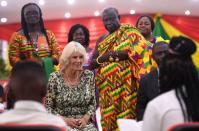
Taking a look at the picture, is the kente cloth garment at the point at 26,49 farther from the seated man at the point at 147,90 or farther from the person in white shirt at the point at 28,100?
the person in white shirt at the point at 28,100

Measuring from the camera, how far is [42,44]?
5004 millimetres

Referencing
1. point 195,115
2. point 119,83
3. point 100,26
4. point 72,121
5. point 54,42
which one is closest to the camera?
point 195,115

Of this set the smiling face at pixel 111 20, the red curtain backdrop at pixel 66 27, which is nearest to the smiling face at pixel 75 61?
the smiling face at pixel 111 20

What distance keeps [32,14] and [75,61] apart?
44.0 inches

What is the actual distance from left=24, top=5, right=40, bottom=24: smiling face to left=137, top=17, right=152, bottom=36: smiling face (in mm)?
1287

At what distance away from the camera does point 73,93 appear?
4.14 metres

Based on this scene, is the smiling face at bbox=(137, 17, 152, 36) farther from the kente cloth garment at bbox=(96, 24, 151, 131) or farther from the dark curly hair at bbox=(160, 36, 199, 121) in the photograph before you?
the dark curly hair at bbox=(160, 36, 199, 121)

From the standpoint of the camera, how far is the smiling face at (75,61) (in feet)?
13.8

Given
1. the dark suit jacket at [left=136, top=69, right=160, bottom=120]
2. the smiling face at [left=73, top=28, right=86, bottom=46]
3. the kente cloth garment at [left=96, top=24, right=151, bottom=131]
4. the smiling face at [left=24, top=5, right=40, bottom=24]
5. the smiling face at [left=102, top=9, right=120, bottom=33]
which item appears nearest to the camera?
the dark suit jacket at [left=136, top=69, right=160, bottom=120]

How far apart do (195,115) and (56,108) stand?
6.83 feet

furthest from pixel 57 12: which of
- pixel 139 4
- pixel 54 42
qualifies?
pixel 54 42

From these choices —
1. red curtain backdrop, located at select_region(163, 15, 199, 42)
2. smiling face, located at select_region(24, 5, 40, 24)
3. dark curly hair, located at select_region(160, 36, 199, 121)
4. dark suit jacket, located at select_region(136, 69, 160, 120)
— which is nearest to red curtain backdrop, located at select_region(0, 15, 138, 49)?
red curtain backdrop, located at select_region(163, 15, 199, 42)

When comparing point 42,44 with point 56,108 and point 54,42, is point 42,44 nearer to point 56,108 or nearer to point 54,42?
point 54,42

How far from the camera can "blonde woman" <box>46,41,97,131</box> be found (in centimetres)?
412
